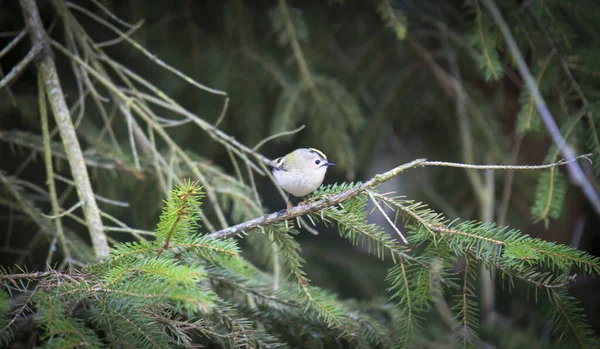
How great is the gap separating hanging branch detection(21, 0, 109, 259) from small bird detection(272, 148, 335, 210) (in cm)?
97

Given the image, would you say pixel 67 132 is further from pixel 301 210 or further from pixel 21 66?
pixel 301 210

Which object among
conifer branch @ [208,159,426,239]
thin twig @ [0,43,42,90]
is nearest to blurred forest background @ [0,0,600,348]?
thin twig @ [0,43,42,90]

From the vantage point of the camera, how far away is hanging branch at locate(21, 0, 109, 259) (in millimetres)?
2330

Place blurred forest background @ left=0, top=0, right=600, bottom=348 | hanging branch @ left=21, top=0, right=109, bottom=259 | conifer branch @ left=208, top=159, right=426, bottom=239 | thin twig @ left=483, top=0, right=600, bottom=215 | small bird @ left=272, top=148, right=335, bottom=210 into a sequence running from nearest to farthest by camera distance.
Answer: conifer branch @ left=208, top=159, right=426, bottom=239, thin twig @ left=483, top=0, right=600, bottom=215, hanging branch @ left=21, top=0, right=109, bottom=259, small bird @ left=272, top=148, right=335, bottom=210, blurred forest background @ left=0, top=0, right=600, bottom=348

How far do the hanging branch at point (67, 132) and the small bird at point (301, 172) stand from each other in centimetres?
97

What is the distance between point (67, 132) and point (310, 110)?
1784 mm

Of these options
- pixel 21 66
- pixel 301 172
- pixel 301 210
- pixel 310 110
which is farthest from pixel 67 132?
pixel 310 110

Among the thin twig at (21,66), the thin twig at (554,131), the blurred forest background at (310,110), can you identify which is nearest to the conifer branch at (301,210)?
the blurred forest background at (310,110)

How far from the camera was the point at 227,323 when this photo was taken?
2.08 meters

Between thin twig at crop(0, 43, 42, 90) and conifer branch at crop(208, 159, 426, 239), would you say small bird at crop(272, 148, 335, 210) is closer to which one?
conifer branch at crop(208, 159, 426, 239)

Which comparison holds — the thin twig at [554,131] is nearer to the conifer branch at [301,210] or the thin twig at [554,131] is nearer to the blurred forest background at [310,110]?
the blurred forest background at [310,110]

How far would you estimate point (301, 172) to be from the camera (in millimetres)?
2707

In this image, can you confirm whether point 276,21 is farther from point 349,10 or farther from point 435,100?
point 435,100

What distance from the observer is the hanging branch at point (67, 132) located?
2.33 m
